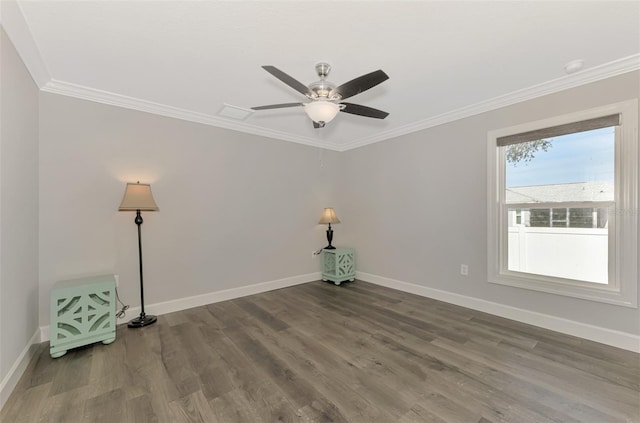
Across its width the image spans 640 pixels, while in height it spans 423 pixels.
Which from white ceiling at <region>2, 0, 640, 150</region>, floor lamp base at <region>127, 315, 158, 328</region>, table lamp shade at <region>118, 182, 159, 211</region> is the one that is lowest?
floor lamp base at <region>127, 315, 158, 328</region>

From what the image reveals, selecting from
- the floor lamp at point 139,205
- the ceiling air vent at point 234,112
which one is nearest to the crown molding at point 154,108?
the ceiling air vent at point 234,112

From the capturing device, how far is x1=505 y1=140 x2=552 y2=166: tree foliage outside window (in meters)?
2.70

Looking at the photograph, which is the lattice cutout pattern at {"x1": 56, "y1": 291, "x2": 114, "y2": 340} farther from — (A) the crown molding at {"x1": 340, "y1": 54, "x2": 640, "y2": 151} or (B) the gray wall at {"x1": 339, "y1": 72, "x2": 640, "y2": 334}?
(A) the crown molding at {"x1": 340, "y1": 54, "x2": 640, "y2": 151}

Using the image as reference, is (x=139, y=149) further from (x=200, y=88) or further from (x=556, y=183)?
(x=556, y=183)

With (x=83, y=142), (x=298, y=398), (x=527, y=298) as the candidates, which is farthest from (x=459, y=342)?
(x=83, y=142)

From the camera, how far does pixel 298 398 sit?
166 cm

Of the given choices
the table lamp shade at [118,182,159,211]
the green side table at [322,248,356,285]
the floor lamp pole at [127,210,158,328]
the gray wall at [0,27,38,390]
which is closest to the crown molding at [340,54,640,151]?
the green side table at [322,248,356,285]

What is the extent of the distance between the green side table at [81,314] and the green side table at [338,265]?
2829 mm

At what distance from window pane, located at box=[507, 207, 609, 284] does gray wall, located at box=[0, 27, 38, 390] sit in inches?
173

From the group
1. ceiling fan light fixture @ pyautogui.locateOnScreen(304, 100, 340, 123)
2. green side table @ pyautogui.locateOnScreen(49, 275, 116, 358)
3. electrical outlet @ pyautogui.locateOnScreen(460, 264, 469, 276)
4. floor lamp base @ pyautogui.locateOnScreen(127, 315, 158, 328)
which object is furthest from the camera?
electrical outlet @ pyautogui.locateOnScreen(460, 264, 469, 276)

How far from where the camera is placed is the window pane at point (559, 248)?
2373 mm

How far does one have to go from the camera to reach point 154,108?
2947 mm

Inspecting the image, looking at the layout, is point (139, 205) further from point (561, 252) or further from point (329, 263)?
point (561, 252)

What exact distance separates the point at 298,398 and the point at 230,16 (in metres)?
2.48
